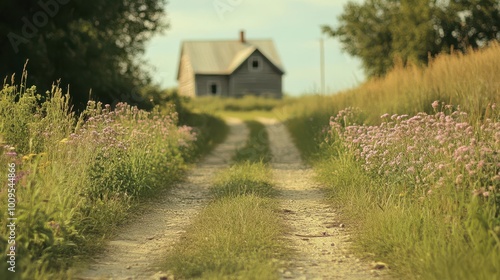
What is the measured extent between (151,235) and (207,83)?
50086mm

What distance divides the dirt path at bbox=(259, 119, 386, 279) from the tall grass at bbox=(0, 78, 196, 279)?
232 cm

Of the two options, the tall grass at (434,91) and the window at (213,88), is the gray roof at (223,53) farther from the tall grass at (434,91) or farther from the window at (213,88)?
the tall grass at (434,91)

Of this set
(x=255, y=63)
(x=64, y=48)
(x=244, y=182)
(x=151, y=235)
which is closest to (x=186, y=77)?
(x=255, y=63)

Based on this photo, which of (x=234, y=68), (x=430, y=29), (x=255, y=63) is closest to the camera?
(x=430, y=29)

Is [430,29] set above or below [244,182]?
above

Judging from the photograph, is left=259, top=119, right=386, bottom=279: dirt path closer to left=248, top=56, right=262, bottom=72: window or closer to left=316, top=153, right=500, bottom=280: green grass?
left=316, top=153, right=500, bottom=280: green grass

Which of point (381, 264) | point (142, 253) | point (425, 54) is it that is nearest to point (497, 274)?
point (381, 264)

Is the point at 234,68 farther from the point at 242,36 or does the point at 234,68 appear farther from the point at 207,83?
the point at 242,36

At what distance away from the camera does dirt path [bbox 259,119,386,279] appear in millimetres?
6402

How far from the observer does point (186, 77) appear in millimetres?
62188

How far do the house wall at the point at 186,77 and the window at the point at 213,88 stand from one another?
149cm

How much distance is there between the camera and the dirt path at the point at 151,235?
6.54 m

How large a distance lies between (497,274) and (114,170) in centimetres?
610

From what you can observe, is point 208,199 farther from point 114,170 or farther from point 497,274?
point 497,274
